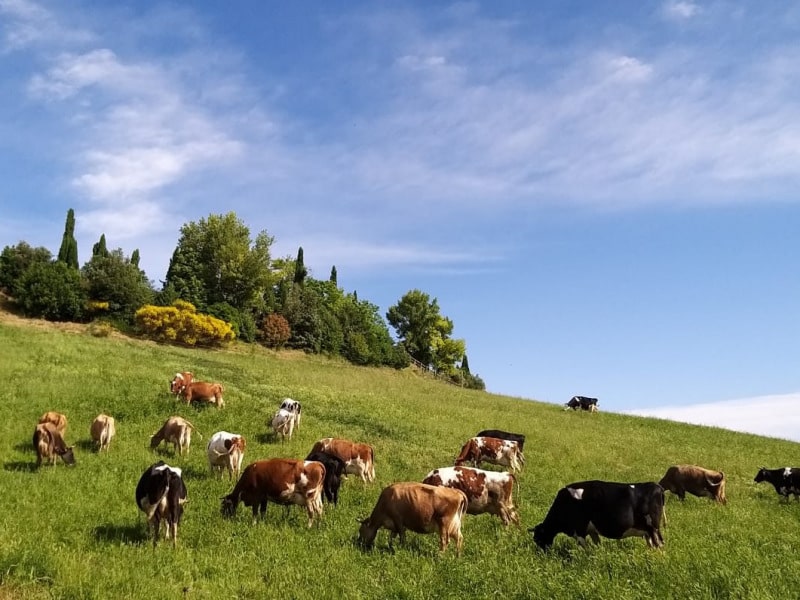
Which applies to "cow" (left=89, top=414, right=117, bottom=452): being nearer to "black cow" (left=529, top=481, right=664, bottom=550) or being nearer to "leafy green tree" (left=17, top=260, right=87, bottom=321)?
"black cow" (left=529, top=481, right=664, bottom=550)

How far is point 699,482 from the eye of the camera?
61.6ft

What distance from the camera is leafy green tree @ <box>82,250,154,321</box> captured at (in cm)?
5434

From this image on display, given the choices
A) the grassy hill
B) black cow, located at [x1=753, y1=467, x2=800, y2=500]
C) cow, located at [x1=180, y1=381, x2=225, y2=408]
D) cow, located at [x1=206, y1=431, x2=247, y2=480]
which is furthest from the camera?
cow, located at [x1=180, y1=381, x2=225, y2=408]

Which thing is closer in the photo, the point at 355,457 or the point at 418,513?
the point at 418,513

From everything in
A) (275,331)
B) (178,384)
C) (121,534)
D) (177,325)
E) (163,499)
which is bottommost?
(121,534)

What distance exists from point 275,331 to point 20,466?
4581 cm

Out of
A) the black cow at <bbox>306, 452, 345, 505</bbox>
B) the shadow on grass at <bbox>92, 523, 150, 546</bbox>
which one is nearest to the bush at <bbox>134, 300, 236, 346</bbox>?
the black cow at <bbox>306, 452, 345, 505</bbox>

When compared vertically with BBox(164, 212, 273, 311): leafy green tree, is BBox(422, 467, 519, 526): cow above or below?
below

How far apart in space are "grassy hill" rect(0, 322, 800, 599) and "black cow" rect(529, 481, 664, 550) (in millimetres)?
345

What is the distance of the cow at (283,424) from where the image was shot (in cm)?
2183

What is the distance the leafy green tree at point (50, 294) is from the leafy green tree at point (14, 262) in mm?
3972

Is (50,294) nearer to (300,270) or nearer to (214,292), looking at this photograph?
(214,292)

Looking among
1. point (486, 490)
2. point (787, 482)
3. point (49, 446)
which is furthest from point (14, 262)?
point (787, 482)

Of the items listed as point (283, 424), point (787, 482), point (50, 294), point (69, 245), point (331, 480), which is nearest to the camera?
point (331, 480)
